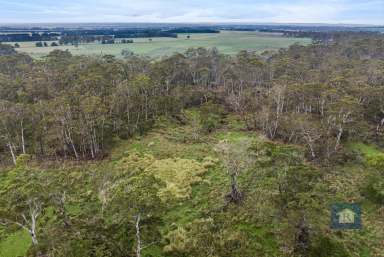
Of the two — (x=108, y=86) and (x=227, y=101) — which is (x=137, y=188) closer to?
(x=108, y=86)

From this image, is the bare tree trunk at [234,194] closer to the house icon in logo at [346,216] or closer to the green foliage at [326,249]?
the green foliage at [326,249]

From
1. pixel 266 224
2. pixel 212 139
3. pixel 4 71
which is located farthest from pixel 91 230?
pixel 4 71

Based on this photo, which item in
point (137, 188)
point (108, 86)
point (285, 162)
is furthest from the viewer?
point (108, 86)

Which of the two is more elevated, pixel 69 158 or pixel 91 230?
pixel 91 230

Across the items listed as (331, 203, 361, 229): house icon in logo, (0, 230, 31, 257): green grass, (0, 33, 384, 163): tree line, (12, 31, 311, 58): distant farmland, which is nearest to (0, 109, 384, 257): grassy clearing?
(0, 230, 31, 257): green grass

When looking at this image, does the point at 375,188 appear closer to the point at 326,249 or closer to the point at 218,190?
the point at 326,249

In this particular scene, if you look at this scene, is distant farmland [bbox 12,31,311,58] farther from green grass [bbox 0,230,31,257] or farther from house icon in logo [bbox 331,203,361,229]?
house icon in logo [bbox 331,203,361,229]

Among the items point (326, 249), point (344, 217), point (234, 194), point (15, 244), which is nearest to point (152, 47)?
point (234, 194)
